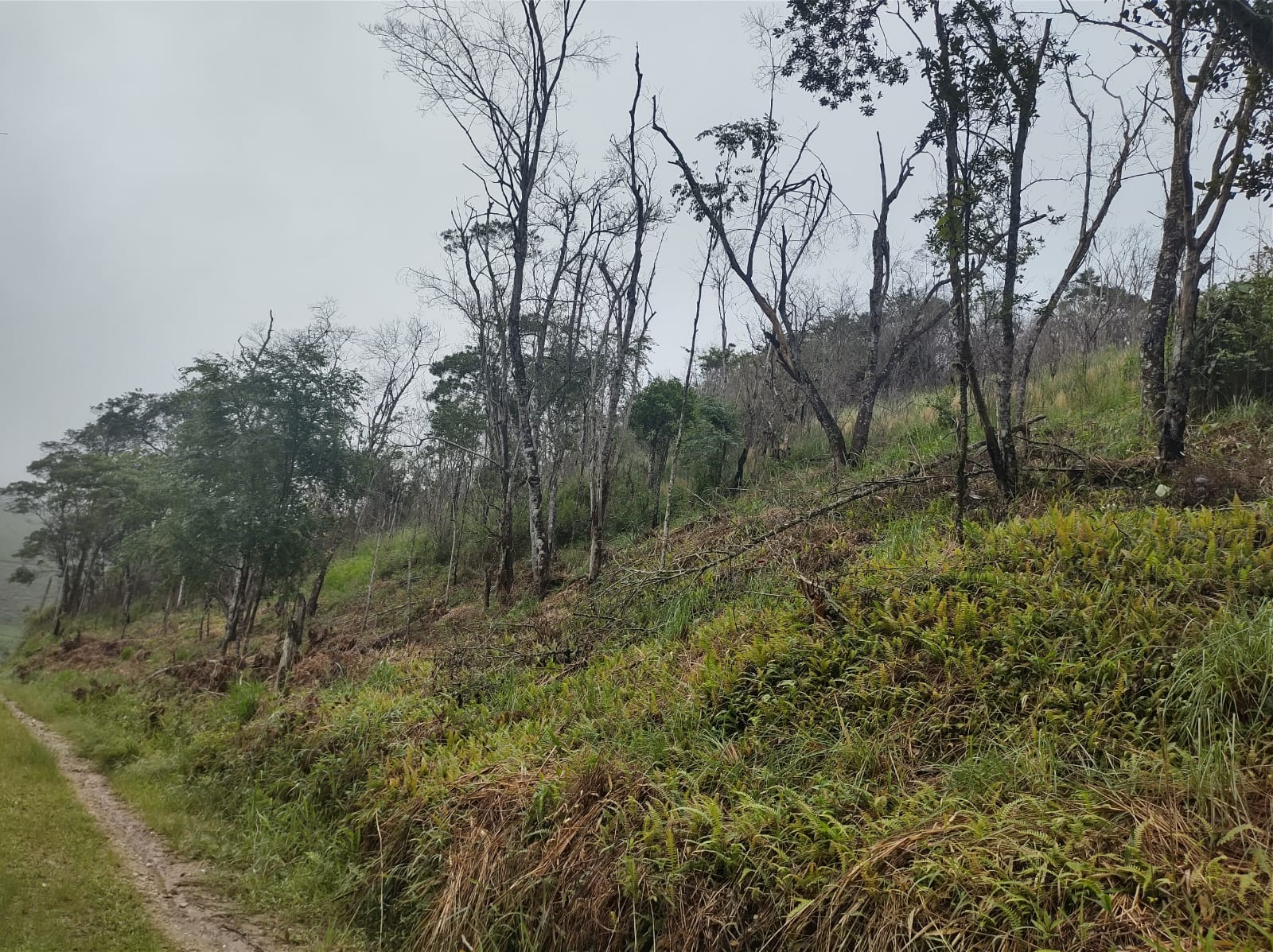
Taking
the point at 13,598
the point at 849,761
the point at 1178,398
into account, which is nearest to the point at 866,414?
the point at 1178,398

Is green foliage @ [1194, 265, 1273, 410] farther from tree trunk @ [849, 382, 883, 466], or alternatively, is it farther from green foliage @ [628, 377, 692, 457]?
green foliage @ [628, 377, 692, 457]

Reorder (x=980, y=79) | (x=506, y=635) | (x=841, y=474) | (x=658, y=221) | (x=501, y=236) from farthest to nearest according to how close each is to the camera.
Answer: (x=501, y=236) < (x=658, y=221) < (x=841, y=474) < (x=506, y=635) < (x=980, y=79)

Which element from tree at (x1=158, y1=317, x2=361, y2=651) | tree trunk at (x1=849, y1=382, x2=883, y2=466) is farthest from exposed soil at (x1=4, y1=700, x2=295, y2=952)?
tree trunk at (x1=849, y1=382, x2=883, y2=466)

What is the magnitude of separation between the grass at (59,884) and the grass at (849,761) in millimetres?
699

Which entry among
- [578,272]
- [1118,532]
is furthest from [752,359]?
[1118,532]

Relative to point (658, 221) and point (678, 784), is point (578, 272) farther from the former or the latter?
point (678, 784)

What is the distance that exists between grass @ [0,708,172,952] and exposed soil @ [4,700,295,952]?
116 millimetres

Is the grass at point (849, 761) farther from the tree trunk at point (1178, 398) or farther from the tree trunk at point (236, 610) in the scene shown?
the tree trunk at point (236, 610)

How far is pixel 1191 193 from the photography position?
6.16m

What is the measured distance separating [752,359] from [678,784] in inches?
708

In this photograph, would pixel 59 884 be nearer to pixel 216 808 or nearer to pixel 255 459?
pixel 216 808

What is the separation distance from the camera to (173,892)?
16.2 ft

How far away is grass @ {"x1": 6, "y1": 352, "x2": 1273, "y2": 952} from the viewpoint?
2555 millimetres

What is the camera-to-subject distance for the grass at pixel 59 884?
3.98m
